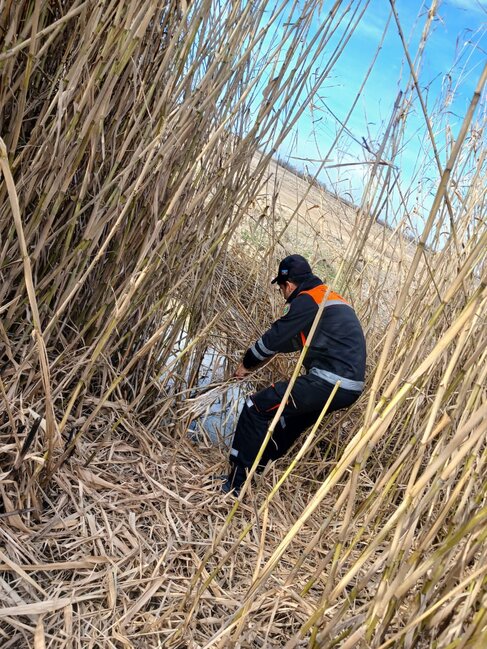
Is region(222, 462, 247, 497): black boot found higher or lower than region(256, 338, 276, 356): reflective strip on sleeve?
lower

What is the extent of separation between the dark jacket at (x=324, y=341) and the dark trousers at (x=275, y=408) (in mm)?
54

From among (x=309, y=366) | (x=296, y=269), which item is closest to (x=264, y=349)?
(x=309, y=366)

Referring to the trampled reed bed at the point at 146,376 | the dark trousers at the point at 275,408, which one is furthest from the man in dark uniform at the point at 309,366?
the trampled reed bed at the point at 146,376

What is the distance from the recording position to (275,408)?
2.43 metres

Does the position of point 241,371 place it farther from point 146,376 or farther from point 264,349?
point 146,376

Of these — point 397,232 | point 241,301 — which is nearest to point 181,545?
point 241,301

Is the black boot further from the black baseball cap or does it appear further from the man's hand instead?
the black baseball cap

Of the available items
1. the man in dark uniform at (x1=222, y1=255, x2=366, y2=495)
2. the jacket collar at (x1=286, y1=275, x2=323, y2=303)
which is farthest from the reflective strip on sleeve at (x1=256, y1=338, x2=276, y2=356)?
the jacket collar at (x1=286, y1=275, x2=323, y2=303)

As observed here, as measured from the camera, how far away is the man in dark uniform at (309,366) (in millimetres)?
2400

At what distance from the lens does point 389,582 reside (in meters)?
0.98

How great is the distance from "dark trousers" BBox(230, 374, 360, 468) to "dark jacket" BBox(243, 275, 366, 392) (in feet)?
0.18

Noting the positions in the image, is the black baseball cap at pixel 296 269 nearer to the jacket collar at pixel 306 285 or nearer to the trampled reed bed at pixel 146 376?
the jacket collar at pixel 306 285

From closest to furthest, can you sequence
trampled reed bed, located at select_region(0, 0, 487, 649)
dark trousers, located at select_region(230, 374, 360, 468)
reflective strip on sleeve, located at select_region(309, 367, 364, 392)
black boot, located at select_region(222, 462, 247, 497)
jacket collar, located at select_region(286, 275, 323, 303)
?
trampled reed bed, located at select_region(0, 0, 487, 649) < black boot, located at select_region(222, 462, 247, 497) < dark trousers, located at select_region(230, 374, 360, 468) < reflective strip on sleeve, located at select_region(309, 367, 364, 392) < jacket collar, located at select_region(286, 275, 323, 303)

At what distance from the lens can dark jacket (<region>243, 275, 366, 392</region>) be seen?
2459 millimetres
